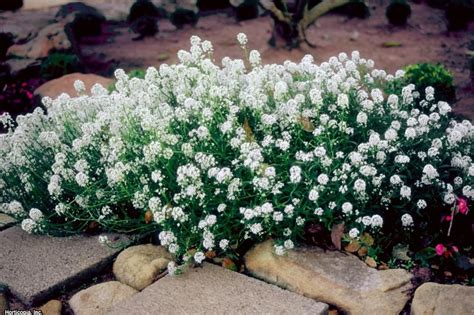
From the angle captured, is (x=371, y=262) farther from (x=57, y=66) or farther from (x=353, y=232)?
(x=57, y=66)

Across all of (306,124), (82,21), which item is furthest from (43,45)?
(306,124)

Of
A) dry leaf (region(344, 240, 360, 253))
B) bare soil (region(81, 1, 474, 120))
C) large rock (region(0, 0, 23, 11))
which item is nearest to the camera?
dry leaf (region(344, 240, 360, 253))

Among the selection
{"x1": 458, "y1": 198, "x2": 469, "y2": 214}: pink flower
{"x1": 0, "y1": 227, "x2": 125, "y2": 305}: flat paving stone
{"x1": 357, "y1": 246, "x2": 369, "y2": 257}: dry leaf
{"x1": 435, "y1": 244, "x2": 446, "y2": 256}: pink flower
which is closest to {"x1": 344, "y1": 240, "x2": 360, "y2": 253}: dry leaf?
{"x1": 357, "y1": 246, "x2": 369, "y2": 257}: dry leaf

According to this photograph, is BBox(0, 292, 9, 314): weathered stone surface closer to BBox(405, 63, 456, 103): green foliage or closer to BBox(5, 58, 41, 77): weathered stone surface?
BBox(405, 63, 456, 103): green foliage

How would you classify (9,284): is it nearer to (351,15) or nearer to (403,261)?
(403,261)

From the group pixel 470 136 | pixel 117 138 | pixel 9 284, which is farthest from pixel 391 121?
pixel 9 284

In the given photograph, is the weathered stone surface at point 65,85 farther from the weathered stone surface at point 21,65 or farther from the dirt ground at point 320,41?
the dirt ground at point 320,41
